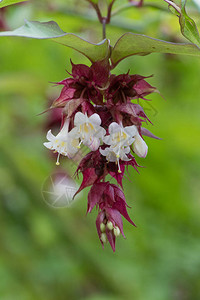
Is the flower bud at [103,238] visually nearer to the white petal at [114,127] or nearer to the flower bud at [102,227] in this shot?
the flower bud at [102,227]

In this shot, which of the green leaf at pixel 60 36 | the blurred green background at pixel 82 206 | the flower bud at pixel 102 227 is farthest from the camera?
the blurred green background at pixel 82 206

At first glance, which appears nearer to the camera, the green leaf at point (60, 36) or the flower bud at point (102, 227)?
the green leaf at point (60, 36)

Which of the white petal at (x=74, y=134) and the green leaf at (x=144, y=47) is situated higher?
the green leaf at (x=144, y=47)

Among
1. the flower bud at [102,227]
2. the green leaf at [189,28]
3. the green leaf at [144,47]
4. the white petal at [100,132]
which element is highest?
the green leaf at [189,28]

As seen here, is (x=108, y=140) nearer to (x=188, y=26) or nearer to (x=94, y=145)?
(x=94, y=145)

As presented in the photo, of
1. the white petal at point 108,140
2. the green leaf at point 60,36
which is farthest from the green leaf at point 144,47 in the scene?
the white petal at point 108,140

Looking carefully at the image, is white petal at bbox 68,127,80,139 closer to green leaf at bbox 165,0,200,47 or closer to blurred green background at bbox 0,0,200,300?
green leaf at bbox 165,0,200,47

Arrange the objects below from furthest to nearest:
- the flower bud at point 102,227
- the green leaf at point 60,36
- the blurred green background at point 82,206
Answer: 1. the blurred green background at point 82,206
2. the flower bud at point 102,227
3. the green leaf at point 60,36

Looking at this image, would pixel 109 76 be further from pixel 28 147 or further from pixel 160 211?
pixel 160 211
